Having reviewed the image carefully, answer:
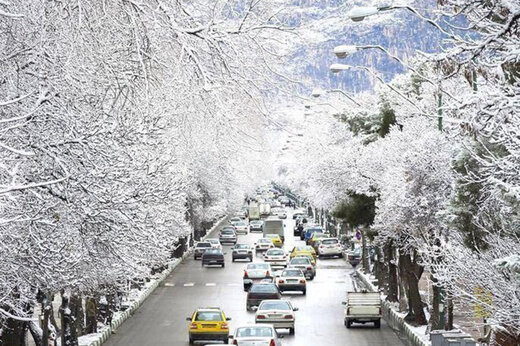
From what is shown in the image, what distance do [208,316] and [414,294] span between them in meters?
7.32

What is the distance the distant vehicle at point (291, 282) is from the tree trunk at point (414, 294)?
512 inches

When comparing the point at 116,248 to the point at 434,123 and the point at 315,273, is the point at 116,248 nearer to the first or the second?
the point at 434,123

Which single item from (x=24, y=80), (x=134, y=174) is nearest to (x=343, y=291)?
(x=134, y=174)

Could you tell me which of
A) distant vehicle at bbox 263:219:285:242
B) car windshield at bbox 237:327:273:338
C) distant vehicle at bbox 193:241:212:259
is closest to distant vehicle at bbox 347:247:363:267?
distant vehicle at bbox 193:241:212:259

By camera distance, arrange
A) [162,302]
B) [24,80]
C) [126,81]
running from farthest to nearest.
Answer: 1. [162,302]
2. [24,80]
3. [126,81]

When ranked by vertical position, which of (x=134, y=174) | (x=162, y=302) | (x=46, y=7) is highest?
(x=46, y=7)

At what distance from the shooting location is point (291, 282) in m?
52.8

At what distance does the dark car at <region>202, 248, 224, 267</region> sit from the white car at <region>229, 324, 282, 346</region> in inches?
1637

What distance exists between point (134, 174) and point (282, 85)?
7.41 meters

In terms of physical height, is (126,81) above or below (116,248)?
above

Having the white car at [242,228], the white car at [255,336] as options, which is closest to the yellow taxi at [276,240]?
the white car at [242,228]

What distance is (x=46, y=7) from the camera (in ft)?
34.9

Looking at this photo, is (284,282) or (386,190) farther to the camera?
(284,282)

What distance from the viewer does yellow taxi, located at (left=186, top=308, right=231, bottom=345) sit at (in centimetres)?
3456
